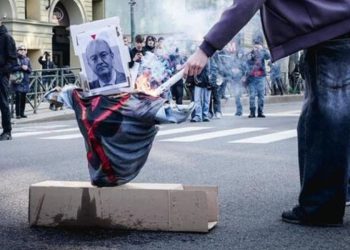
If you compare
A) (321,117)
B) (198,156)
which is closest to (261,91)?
(198,156)

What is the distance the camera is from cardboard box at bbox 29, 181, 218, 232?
3.62m

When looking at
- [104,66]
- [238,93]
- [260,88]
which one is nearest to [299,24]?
[104,66]

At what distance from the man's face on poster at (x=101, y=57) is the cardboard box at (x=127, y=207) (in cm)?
65

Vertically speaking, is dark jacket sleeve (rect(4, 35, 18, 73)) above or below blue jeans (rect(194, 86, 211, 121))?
above

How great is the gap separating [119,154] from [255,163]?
3247 millimetres

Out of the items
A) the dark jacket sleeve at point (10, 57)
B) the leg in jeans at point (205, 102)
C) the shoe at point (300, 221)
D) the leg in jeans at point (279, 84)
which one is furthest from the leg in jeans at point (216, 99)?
the leg in jeans at point (279, 84)

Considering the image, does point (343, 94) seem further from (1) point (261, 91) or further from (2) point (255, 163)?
(1) point (261, 91)

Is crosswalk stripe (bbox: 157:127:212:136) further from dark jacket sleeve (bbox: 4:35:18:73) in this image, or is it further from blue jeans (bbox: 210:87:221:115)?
blue jeans (bbox: 210:87:221:115)

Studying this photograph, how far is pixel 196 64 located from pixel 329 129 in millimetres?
827

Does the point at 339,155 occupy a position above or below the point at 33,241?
above

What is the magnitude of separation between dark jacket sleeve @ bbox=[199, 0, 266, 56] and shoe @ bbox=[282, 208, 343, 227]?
1033 mm

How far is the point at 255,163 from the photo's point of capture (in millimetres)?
6734

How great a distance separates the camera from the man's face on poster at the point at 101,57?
12.3ft

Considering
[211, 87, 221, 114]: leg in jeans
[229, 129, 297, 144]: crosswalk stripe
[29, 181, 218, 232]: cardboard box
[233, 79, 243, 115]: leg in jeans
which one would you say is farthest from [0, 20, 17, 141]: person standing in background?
[233, 79, 243, 115]: leg in jeans
